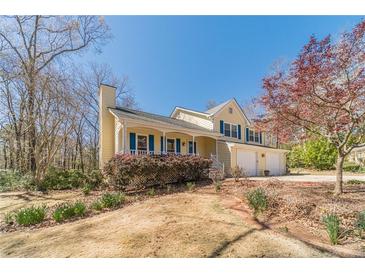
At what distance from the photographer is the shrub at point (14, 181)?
10.8 metres

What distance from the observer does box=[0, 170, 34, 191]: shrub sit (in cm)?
1075

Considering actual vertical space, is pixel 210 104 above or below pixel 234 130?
above

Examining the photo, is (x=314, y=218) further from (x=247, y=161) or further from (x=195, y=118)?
(x=195, y=118)

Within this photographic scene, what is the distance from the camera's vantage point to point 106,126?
12.3 m

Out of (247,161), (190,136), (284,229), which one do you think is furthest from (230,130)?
(284,229)

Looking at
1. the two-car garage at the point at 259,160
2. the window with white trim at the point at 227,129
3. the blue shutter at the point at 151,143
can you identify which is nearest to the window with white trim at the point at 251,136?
the two-car garage at the point at 259,160

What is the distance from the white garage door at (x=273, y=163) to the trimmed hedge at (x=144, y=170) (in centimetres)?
1086

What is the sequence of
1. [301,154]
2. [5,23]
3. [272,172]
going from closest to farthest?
[5,23], [272,172], [301,154]

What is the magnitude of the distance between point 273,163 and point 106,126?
15.5 meters

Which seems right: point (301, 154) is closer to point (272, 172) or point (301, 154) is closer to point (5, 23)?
point (272, 172)

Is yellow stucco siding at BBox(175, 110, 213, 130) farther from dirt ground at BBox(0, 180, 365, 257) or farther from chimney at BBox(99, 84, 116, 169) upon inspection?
dirt ground at BBox(0, 180, 365, 257)

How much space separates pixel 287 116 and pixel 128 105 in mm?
21649
